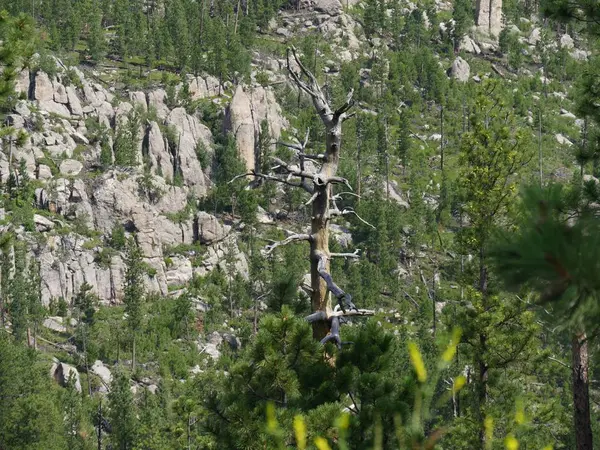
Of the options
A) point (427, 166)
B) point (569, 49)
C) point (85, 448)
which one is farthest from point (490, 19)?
point (85, 448)

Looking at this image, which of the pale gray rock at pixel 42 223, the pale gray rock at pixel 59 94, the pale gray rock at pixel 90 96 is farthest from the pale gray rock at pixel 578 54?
the pale gray rock at pixel 42 223

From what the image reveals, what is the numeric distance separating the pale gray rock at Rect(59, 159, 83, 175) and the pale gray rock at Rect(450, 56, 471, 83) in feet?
205

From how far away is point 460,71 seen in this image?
4599 inches

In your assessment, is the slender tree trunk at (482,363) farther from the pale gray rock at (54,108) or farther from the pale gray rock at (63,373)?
the pale gray rock at (54,108)

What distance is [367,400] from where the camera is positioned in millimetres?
8516

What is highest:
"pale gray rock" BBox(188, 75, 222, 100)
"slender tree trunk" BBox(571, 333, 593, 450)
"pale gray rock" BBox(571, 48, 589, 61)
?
"slender tree trunk" BBox(571, 333, 593, 450)

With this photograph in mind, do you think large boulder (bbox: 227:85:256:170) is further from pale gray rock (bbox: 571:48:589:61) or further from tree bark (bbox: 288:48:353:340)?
tree bark (bbox: 288:48:353:340)

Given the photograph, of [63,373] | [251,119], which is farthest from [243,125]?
[63,373]

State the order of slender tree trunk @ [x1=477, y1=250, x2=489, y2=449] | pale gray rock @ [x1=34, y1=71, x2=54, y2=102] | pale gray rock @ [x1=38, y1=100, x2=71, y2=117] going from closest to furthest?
slender tree trunk @ [x1=477, y1=250, x2=489, y2=449] → pale gray rock @ [x1=38, y1=100, x2=71, y2=117] → pale gray rock @ [x1=34, y1=71, x2=54, y2=102]

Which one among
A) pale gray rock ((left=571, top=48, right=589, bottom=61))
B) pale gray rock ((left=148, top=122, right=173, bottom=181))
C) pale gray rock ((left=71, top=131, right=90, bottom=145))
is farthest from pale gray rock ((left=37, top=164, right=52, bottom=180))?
pale gray rock ((left=571, top=48, right=589, bottom=61))

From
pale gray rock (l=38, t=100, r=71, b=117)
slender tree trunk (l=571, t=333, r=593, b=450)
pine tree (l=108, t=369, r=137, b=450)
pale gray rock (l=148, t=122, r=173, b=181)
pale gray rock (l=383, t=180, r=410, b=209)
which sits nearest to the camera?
slender tree trunk (l=571, t=333, r=593, b=450)

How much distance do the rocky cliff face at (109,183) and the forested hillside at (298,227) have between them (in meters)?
0.26

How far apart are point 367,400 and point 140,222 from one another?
68.4m

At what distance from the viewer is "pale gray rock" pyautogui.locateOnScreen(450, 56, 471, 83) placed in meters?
116
